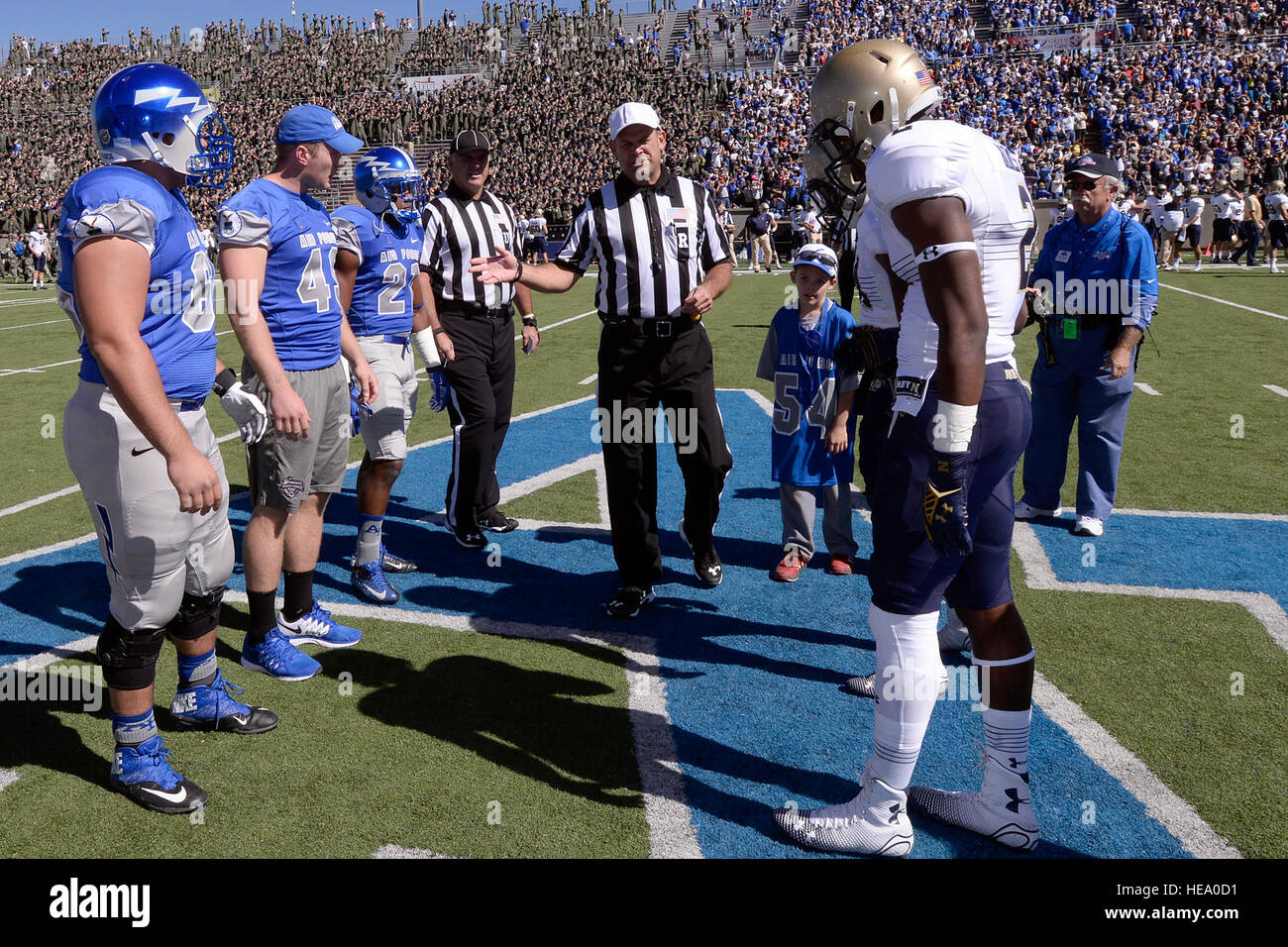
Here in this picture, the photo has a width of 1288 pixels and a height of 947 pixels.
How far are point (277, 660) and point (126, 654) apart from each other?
1029 mm

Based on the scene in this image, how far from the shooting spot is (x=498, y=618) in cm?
475

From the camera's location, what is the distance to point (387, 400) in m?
5.23

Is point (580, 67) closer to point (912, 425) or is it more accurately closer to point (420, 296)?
point (420, 296)

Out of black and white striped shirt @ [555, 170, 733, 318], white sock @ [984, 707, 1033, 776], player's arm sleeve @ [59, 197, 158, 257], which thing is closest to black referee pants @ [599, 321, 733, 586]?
black and white striped shirt @ [555, 170, 733, 318]

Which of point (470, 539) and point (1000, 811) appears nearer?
point (1000, 811)

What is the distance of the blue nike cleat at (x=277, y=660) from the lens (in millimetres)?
4078

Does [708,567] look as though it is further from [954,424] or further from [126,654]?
[126,654]

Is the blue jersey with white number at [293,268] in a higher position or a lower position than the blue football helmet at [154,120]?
lower

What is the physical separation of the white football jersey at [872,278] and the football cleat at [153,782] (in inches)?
111

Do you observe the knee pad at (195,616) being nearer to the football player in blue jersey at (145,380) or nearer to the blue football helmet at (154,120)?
the football player in blue jersey at (145,380)

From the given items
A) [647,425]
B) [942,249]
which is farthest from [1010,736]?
[647,425]

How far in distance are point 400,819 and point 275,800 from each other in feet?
1.53

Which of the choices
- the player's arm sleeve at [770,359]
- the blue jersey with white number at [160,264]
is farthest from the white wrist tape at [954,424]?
the player's arm sleeve at [770,359]

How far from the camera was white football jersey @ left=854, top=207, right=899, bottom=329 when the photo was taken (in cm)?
305
